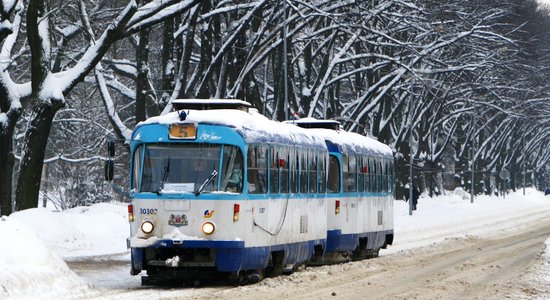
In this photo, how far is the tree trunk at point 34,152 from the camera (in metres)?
33.4

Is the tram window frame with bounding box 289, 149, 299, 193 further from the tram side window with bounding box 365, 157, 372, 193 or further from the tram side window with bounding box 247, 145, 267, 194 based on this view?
the tram side window with bounding box 365, 157, 372, 193

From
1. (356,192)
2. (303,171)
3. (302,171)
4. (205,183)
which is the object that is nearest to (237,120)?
(205,183)

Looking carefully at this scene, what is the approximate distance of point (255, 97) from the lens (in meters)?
52.4

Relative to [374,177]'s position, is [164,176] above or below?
below

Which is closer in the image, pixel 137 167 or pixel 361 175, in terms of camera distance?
pixel 137 167

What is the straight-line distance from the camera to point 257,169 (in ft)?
71.4

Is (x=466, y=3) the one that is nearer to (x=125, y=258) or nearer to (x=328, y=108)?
(x=328, y=108)

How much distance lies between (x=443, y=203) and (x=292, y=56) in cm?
2982

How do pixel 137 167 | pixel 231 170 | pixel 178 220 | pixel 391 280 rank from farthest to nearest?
1. pixel 391 280
2. pixel 137 167
3. pixel 231 170
4. pixel 178 220

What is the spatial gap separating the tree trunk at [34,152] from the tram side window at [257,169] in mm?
12485

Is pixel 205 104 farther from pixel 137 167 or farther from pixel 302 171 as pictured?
pixel 302 171

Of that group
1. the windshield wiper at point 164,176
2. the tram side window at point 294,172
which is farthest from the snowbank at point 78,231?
the windshield wiper at point 164,176

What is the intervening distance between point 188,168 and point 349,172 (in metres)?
10.8

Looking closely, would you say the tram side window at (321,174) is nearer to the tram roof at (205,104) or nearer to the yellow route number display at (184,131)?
the tram roof at (205,104)
